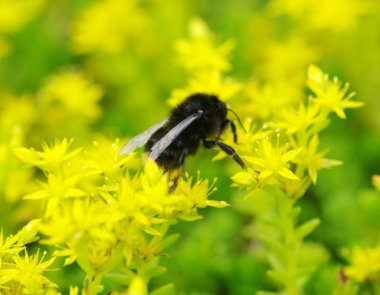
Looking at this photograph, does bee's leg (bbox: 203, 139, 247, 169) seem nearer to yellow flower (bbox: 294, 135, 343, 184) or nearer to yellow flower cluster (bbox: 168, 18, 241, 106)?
yellow flower (bbox: 294, 135, 343, 184)

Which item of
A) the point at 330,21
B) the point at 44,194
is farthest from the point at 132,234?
the point at 330,21

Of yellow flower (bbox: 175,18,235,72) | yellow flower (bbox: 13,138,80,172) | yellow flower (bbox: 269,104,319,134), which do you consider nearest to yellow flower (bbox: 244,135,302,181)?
yellow flower (bbox: 269,104,319,134)

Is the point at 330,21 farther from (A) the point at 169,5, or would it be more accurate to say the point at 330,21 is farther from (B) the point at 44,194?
(B) the point at 44,194

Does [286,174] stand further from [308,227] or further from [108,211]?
[108,211]

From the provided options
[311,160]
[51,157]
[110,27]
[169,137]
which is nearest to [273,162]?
[311,160]

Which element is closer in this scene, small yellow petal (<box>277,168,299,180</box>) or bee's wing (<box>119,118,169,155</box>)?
small yellow petal (<box>277,168,299,180</box>)

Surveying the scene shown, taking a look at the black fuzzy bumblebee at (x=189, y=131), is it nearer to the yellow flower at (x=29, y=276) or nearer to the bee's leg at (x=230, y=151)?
the bee's leg at (x=230, y=151)
